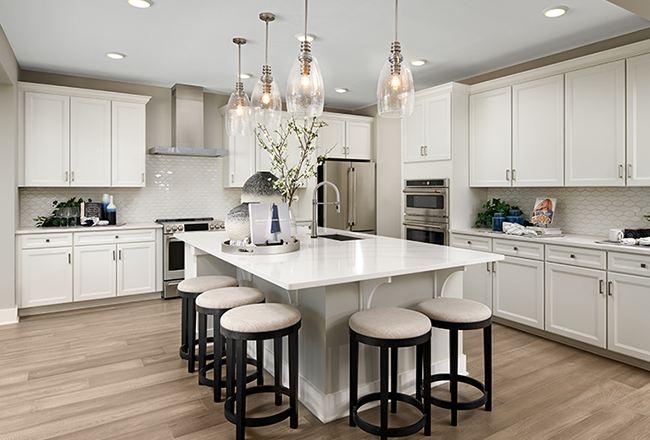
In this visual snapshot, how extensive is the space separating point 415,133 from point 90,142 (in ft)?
12.3

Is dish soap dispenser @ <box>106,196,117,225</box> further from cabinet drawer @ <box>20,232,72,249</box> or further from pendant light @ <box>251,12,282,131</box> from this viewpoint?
pendant light @ <box>251,12,282,131</box>

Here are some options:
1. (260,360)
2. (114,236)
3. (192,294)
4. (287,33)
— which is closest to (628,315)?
(260,360)

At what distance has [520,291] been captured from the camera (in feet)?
13.2

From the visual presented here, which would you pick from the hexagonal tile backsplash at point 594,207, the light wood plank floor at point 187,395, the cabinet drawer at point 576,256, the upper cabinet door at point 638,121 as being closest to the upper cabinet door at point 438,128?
the hexagonal tile backsplash at point 594,207

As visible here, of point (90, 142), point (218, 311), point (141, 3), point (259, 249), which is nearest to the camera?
point (218, 311)

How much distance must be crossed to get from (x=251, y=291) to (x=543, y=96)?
327 cm

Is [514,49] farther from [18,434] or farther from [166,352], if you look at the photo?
[18,434]

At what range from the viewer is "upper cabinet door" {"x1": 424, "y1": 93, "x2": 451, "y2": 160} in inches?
186

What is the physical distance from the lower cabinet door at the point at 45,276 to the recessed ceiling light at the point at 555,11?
5047 millimetres

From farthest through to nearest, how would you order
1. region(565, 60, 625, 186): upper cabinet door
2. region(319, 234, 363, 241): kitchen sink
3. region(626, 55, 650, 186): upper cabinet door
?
region(319, 234, 363, 241): kitchen sink → region(565, 60, 625, 186): upper cabinet door → region(626, 55, 650, 186): upper cabinet door

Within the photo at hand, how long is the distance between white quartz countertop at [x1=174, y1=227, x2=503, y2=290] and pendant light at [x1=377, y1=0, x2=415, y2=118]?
867 mm

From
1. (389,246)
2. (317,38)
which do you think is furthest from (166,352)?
(317,38)

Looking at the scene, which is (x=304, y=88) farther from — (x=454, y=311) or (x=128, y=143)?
(x=128, y=143)

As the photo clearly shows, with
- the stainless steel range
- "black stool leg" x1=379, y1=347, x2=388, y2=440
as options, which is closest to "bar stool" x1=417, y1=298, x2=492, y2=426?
"black stool leg" x1=379, y1=347, x2=388, y2=440
